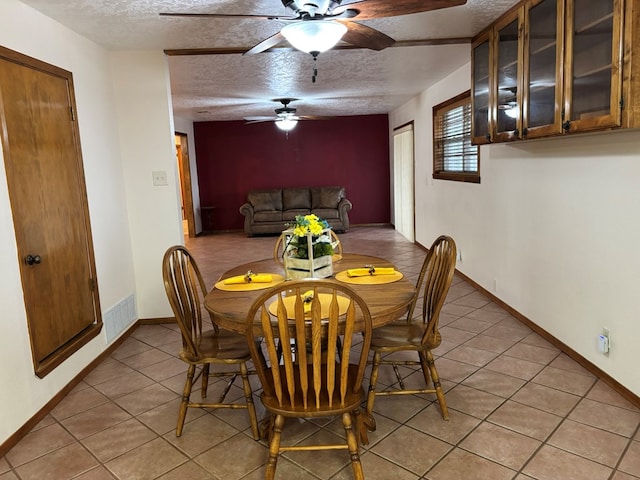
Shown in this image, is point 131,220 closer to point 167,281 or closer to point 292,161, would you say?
point 167,281

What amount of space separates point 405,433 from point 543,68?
211cm

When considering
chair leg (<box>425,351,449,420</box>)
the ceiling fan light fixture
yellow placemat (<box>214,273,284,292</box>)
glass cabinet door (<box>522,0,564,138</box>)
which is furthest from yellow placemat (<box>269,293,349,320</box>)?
glass cabinet door (<box>522,0,564,138</box>)

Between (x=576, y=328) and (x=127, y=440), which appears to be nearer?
(x=127, y=440)

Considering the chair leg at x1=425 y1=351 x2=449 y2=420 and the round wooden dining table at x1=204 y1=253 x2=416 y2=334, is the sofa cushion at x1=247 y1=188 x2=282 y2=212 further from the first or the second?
the chair leg at x1=425 y1=351 x2=449 y2=420

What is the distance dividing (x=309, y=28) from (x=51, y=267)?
2001 millimetres

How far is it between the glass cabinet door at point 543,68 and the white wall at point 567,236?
0.31 meters

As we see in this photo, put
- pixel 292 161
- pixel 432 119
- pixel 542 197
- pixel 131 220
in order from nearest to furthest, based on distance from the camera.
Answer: pixel 542 197 → pixel 131 220 → pixel 432 119 → pixel 292 161

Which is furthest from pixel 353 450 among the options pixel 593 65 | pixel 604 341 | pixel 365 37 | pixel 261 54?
Answer: pixel 261 54

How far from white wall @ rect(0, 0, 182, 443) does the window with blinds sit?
2933 mm

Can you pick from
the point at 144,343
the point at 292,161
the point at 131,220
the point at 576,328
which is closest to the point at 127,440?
the point at 144,343

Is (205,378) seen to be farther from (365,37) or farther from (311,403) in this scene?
(365,37)

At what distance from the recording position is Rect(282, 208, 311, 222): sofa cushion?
8.90m

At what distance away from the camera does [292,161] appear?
9.70m

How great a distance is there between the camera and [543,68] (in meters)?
2.62
